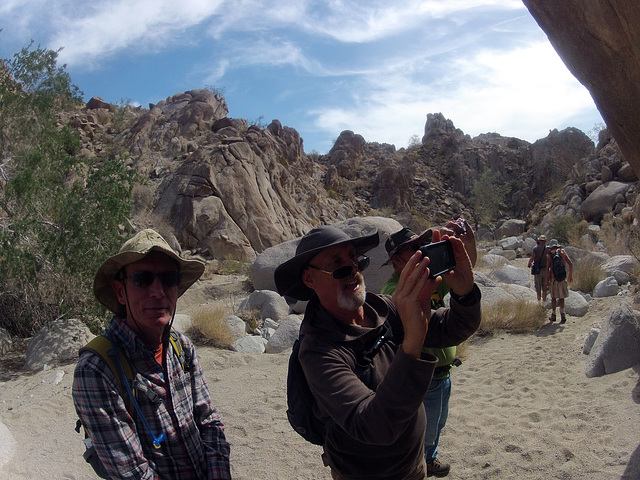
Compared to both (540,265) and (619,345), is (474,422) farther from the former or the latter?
(540,265)

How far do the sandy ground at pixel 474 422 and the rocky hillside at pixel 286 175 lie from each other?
5537 millimetres

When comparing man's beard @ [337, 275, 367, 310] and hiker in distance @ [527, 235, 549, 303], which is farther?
hiker in distance @ [527, 235, 549, 303]

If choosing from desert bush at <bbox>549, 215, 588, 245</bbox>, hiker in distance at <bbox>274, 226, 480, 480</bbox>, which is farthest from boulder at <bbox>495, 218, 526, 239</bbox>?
hiker in distance at <bbox>274, 226, 480, 480</bbox>

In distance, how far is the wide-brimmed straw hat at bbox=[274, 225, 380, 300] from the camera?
1.88 m

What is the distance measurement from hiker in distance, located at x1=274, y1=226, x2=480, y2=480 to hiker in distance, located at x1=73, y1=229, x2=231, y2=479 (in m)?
0.47

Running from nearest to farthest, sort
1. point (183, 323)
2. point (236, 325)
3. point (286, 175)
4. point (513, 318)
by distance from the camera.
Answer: point (513, 318) → point (183, 323) → point (236, 325) → point (286, 175)

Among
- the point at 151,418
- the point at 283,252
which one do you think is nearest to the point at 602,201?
the point at 283,252

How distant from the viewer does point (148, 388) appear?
1.81 meters

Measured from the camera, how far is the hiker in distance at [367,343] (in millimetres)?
1460

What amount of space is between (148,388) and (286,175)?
22772 millimetres

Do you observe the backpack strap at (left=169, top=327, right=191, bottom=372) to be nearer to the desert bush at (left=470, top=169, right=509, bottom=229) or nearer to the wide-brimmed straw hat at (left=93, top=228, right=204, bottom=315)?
the wide-brimmed straw hat at (left=93, top=228, right=204, bottom=315)

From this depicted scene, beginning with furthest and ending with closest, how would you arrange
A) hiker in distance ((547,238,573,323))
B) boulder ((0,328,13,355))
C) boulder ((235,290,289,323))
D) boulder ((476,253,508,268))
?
boulder ((476,253,508,268)) < boulder ((235,290,289,323)) < hiker in distance ((547,238,573,323)) < boulder ((0,328,13,355))

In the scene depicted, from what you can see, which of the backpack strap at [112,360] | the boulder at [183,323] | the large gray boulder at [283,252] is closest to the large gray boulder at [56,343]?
the boulder at [183,323]

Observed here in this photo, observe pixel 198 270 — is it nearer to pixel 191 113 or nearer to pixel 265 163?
pixel 265 163
